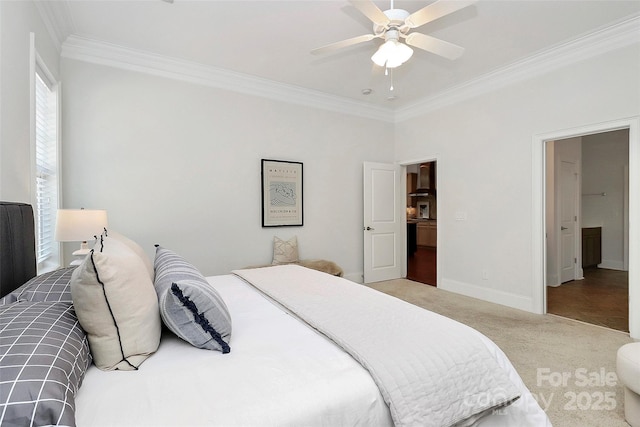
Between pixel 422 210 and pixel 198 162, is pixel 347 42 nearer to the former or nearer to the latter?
pixel 198 162

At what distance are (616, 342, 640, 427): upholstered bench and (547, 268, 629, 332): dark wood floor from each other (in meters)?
1.75

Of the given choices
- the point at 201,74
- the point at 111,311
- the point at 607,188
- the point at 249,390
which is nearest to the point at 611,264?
the point at 607,188

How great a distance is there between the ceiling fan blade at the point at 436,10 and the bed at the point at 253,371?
1.78 m

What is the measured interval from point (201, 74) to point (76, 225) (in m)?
2.20

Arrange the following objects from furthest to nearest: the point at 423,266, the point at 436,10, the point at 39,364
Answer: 1. the point at 423,266
2. the point at 436,10
3. the point at 39,364

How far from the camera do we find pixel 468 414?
1.09 m

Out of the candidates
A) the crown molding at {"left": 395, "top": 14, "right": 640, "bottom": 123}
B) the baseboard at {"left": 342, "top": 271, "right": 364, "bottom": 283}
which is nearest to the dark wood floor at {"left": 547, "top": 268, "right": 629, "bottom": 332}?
the baseboard at {"left": 342, "top": 271, "right": 364, "bottom": 283}

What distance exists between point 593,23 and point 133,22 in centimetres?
413

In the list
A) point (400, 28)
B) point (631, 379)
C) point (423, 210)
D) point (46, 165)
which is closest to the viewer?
point (631, 379)

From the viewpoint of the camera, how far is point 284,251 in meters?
4.12

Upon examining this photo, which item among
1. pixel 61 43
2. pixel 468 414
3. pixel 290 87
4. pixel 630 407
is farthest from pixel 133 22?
pixel 630 407

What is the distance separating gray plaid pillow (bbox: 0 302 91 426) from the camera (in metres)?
0.67

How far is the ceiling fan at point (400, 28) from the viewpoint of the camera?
190 centimetres

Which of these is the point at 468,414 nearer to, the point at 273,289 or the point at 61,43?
the point at 273,289
